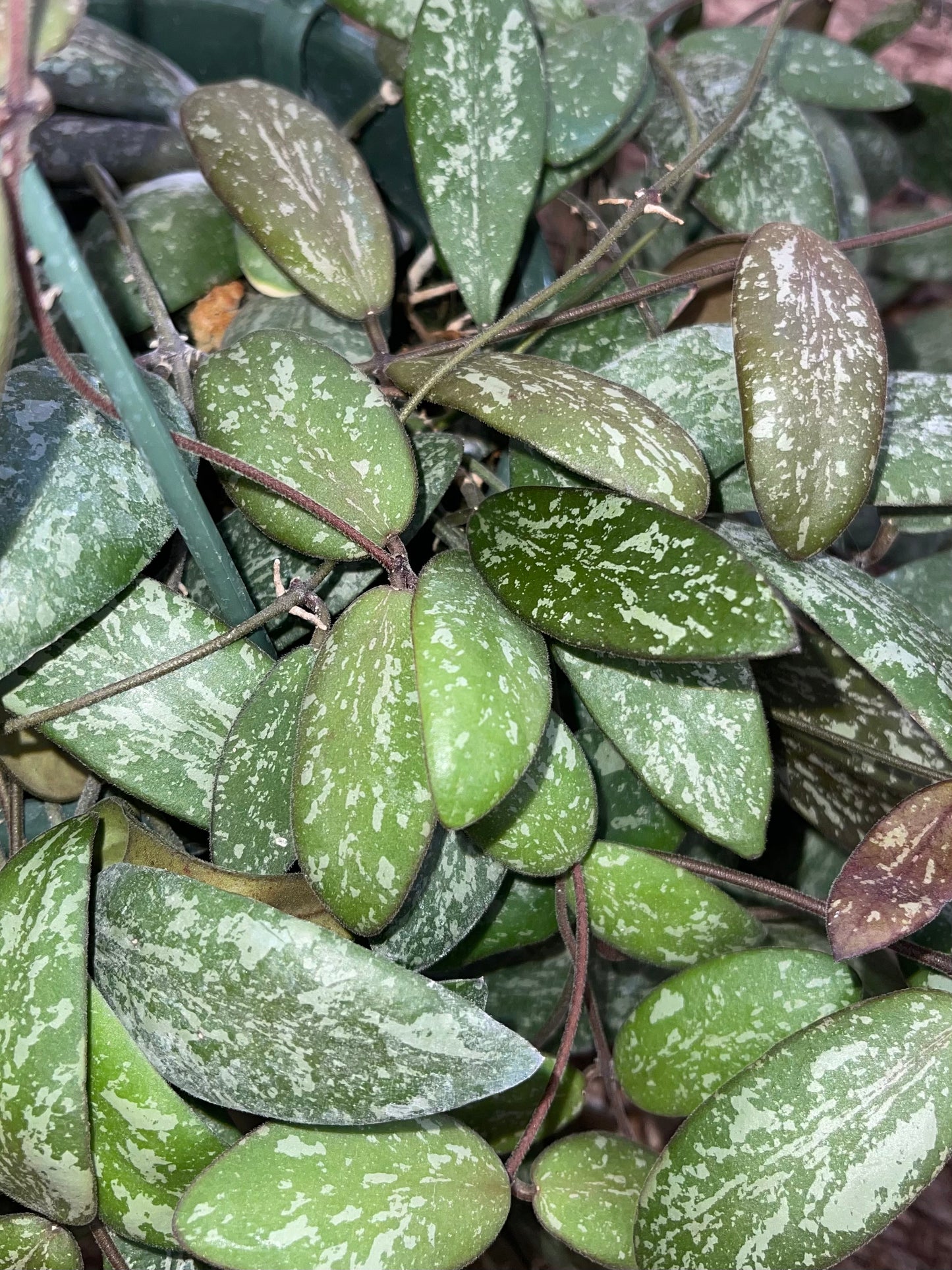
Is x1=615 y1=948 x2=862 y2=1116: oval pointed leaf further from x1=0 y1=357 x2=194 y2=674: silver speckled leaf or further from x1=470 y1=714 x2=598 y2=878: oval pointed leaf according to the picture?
x1=0 y1=357 x2=194 y2=674: silver speckled leaf

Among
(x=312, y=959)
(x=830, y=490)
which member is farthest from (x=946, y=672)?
(x=312, y=959)

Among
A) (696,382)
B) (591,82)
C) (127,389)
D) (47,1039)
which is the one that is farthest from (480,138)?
(47,1039)

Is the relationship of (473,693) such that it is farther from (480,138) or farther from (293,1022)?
(480,138)

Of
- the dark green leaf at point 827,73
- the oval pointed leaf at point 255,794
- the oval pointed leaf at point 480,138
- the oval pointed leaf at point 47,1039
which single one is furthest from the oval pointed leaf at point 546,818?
the dark green leaf at point 827,73

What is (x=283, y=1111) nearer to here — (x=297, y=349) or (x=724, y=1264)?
(x=724, y=1264)

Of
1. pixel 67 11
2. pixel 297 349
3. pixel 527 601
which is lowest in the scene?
pixel 527 601

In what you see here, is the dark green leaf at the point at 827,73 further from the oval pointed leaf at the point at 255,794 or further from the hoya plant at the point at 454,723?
the oval pointed leaf at the point at 255,794
